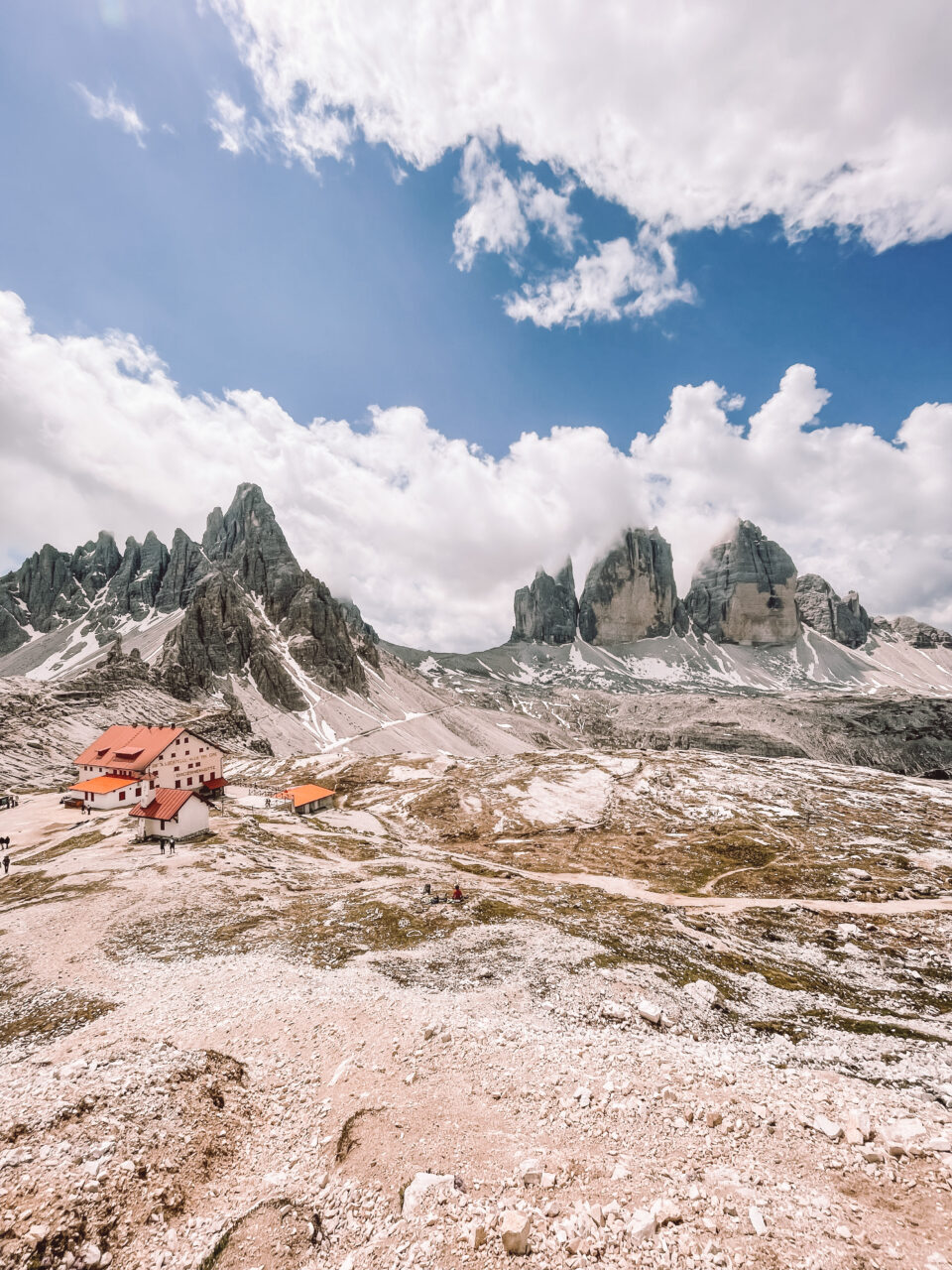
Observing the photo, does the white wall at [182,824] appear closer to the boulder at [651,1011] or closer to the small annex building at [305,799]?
the small annex building at [305,799]

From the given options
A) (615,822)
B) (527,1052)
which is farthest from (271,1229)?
(615,822)

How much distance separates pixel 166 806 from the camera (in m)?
54.4

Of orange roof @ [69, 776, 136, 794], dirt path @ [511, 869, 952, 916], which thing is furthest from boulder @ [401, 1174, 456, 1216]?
orange roof @ [69, 776, 136, 794]

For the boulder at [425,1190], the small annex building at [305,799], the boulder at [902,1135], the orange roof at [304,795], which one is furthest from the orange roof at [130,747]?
the boulder at [902,1135]

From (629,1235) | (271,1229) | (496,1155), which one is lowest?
(271,1229)

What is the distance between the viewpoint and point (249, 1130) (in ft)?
45.6

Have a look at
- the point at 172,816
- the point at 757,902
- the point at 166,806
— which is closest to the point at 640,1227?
the point at 757,902

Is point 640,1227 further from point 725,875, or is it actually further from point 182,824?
point 182,824

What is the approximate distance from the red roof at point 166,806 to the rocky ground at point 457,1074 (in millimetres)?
8056

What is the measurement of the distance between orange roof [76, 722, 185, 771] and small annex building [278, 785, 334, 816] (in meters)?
20.3

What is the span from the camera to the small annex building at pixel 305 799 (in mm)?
78562

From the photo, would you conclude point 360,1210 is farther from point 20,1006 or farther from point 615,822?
point 615,822

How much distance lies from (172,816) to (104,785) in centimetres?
2446

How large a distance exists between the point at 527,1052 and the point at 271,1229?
9365mm
